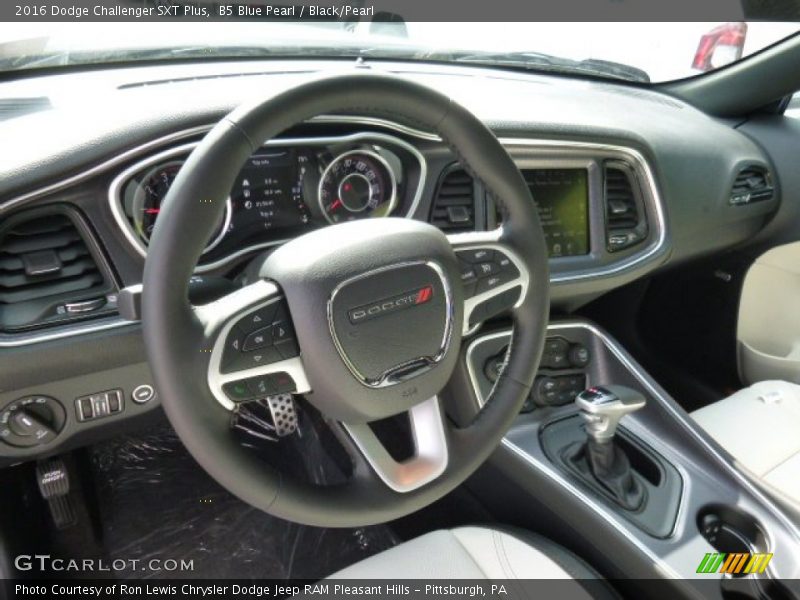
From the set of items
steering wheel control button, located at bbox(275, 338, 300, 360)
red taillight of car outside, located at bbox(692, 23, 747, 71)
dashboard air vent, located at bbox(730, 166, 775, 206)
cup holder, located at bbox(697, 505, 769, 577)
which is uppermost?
red taillight of car outside, located at bbox(692, 23, 747, 71)

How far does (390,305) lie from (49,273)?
54cm

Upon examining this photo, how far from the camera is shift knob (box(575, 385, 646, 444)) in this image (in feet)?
4.36

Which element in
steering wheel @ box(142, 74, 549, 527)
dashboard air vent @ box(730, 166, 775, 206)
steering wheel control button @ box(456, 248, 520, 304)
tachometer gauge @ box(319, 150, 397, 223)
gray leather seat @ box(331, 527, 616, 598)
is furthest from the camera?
dashboard air vent @ box(730, 166, 775, 206)

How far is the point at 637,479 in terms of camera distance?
1.45m

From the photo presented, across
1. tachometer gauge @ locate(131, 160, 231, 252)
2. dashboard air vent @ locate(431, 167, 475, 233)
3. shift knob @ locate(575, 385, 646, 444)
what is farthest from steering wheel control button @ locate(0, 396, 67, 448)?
shift knob @ locate(575, 385, 646, 444)

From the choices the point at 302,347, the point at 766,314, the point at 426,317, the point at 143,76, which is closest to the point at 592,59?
the point at 766,314

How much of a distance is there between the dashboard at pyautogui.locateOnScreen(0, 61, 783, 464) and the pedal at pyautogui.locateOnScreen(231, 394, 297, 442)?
28cm

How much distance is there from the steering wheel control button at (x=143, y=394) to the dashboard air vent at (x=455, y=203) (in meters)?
0.63

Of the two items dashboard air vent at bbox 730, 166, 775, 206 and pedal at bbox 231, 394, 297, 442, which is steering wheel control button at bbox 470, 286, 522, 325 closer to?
pedal at bbox 231, 394, 297, 442

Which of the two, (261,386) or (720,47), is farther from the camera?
(720,47)

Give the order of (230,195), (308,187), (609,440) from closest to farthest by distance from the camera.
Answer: (230,195)
(308,187)
(609,440)

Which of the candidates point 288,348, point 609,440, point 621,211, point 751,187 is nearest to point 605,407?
point 609,440

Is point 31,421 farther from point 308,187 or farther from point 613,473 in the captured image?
point 613,473

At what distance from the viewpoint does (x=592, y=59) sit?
216 centimetres
